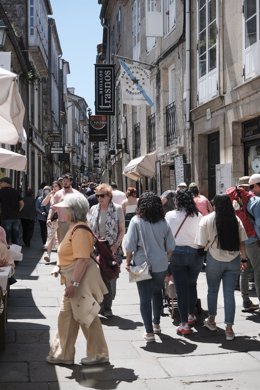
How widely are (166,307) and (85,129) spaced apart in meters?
96.1

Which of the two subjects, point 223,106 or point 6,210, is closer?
point 6,210

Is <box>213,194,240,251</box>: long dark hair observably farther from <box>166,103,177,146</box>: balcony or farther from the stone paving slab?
<box>166,103,177,146</box>: balcony

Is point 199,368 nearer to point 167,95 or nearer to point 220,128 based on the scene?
point 220,128

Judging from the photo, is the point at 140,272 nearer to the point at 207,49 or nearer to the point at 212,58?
the point at 212,58

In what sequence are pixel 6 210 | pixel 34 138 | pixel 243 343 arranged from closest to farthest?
1. pixel 243 343
2. pixel 6 210
3. pixel 34 138

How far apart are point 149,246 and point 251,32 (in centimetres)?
733

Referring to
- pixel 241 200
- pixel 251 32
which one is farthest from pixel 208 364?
pixel 251 32

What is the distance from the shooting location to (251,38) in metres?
12.0

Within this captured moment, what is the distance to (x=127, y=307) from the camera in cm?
824

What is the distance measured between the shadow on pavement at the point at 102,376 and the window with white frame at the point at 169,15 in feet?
46.4

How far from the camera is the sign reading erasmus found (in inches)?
1042

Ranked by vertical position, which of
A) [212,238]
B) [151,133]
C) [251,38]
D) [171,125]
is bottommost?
[212,238]

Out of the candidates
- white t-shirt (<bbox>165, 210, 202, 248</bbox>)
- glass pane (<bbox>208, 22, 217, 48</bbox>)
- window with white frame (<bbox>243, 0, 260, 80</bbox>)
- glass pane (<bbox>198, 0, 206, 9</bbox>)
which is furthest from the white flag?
white t-shirt (<bbox>165, 210, 202, 248</bbox>)

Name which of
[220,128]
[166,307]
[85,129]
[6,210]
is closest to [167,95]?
[220,128]
